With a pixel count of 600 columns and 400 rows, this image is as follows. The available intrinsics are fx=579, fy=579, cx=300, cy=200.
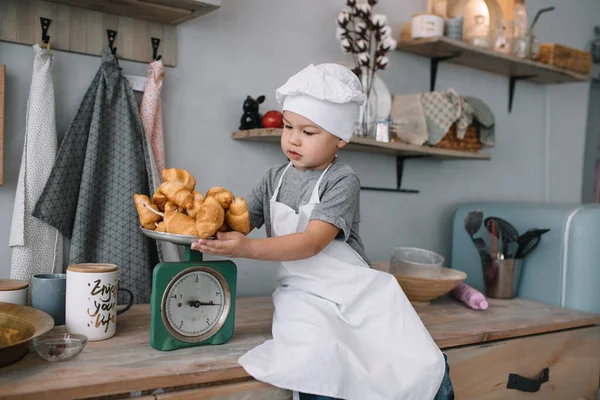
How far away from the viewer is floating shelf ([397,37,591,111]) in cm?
232

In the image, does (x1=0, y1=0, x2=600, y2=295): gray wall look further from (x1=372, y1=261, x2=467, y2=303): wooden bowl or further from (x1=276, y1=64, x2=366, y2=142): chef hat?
(x1=276, y1=64, x2=366, y2=142): chef hat

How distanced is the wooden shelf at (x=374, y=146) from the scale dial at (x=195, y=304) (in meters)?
0.61

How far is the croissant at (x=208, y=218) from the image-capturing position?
3.79 ft

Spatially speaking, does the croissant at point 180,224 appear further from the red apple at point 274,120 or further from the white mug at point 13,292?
the red apple at point 274,120

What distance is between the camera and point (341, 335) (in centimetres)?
131

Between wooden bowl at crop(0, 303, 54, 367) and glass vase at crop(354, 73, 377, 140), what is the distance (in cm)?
123

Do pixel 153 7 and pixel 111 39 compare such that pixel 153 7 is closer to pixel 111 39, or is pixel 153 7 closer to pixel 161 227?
pixel 111 39

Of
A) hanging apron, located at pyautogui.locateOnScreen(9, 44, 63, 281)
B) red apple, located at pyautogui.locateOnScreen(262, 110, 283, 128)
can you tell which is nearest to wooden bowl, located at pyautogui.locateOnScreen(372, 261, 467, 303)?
red apple, located at pyautogui.locateOnScreen(262, 110, 283, 128)

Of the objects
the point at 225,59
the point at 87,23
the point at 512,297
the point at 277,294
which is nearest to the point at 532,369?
the point at 512,297

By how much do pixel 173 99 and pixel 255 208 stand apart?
519 mm

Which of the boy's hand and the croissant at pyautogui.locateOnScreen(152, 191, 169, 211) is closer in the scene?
the boy's hand

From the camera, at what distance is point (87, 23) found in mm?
1670

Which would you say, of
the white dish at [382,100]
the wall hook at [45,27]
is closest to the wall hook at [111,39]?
the wall hook at [45,27]

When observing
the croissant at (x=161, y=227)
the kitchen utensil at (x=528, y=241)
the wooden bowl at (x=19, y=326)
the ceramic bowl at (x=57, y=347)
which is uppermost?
the croissant at (x=161, y=227)
